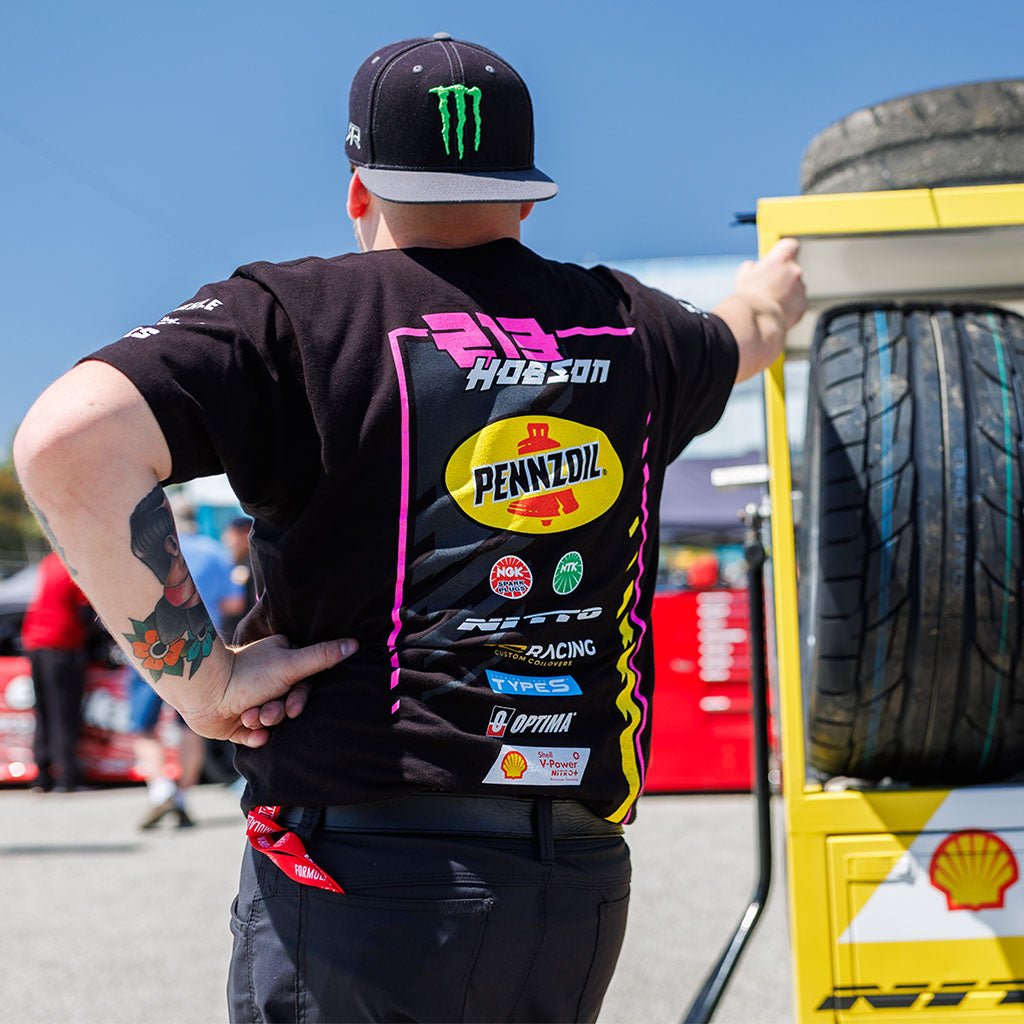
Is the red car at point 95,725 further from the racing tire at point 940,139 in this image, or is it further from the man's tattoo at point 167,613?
the man's tattoo at point 167,613

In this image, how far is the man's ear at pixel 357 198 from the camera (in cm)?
179

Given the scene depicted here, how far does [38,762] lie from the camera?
29.7ft

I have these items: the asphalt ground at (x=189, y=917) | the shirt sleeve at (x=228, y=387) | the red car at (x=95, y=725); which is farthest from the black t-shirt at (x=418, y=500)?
the red car at (x=95, y=725)

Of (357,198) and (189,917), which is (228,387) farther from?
(189,917)

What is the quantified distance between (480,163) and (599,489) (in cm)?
47

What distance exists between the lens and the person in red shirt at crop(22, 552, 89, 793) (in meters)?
8.73

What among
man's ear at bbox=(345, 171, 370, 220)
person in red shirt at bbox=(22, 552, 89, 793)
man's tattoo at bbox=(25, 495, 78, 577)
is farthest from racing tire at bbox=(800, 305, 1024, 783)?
person in red shirt at bbox=(22, 552, 89, 793)

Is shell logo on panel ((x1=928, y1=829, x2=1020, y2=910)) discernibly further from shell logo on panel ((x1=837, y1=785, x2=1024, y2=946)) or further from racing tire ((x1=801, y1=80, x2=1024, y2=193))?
racing tire ((x1=801, y1=80, x2=1024, y2=193))

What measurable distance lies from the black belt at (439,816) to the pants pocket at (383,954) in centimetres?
9

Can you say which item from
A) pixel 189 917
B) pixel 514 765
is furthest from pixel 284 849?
pixel 189 917

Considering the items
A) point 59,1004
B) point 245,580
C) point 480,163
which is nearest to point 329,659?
point 480,163

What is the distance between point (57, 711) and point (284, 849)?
310 inches

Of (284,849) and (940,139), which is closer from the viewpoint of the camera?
(284,849)

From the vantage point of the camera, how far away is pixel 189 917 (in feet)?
17.8
